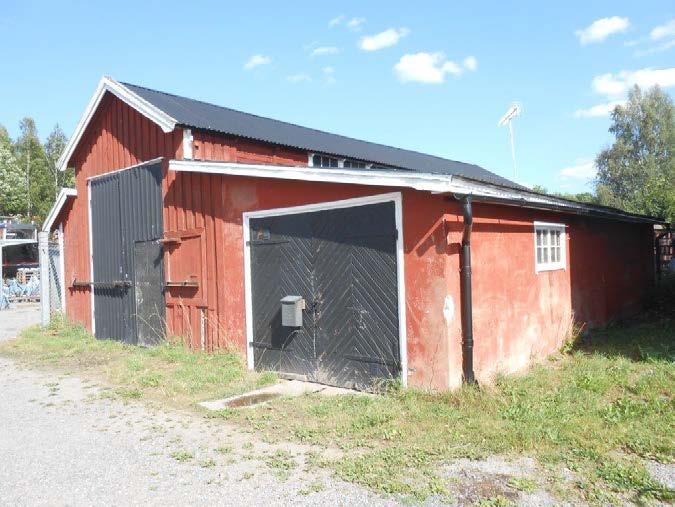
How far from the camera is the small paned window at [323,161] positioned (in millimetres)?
11730

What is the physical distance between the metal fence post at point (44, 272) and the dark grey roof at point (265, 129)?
466 centimetres

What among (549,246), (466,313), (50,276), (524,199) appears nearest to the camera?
(466,313)

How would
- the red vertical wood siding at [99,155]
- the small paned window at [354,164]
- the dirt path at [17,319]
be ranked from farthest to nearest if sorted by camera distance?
the dirt path at [17,319], the small paned window at [354,164], the red vertical wood siding at [99,155]

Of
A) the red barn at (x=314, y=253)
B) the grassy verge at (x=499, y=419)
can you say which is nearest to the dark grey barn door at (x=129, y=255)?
the red barn at (x=314, y=253)

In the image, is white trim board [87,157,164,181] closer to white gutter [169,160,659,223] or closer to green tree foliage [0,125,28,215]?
white gutter [169,160,659,223]

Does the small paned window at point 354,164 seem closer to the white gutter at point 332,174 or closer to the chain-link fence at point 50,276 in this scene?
the white gutter at point 332,174

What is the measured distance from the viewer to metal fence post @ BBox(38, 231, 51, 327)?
13.0 metres

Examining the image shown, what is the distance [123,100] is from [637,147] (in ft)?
132

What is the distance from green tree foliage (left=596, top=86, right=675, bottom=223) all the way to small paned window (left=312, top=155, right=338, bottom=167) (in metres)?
31.6

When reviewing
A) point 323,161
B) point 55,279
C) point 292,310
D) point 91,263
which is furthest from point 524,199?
point 55,279

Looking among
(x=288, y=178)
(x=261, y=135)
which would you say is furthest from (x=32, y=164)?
(x=288, y=178)

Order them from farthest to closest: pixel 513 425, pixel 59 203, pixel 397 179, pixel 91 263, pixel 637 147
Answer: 1. pixel 637 147
2. pixel 59 203
3. pixel 91 263
4. pixel 397 179
5. pixel 513 425

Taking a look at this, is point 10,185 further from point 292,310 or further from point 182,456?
point 182,456

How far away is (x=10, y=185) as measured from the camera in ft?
136
